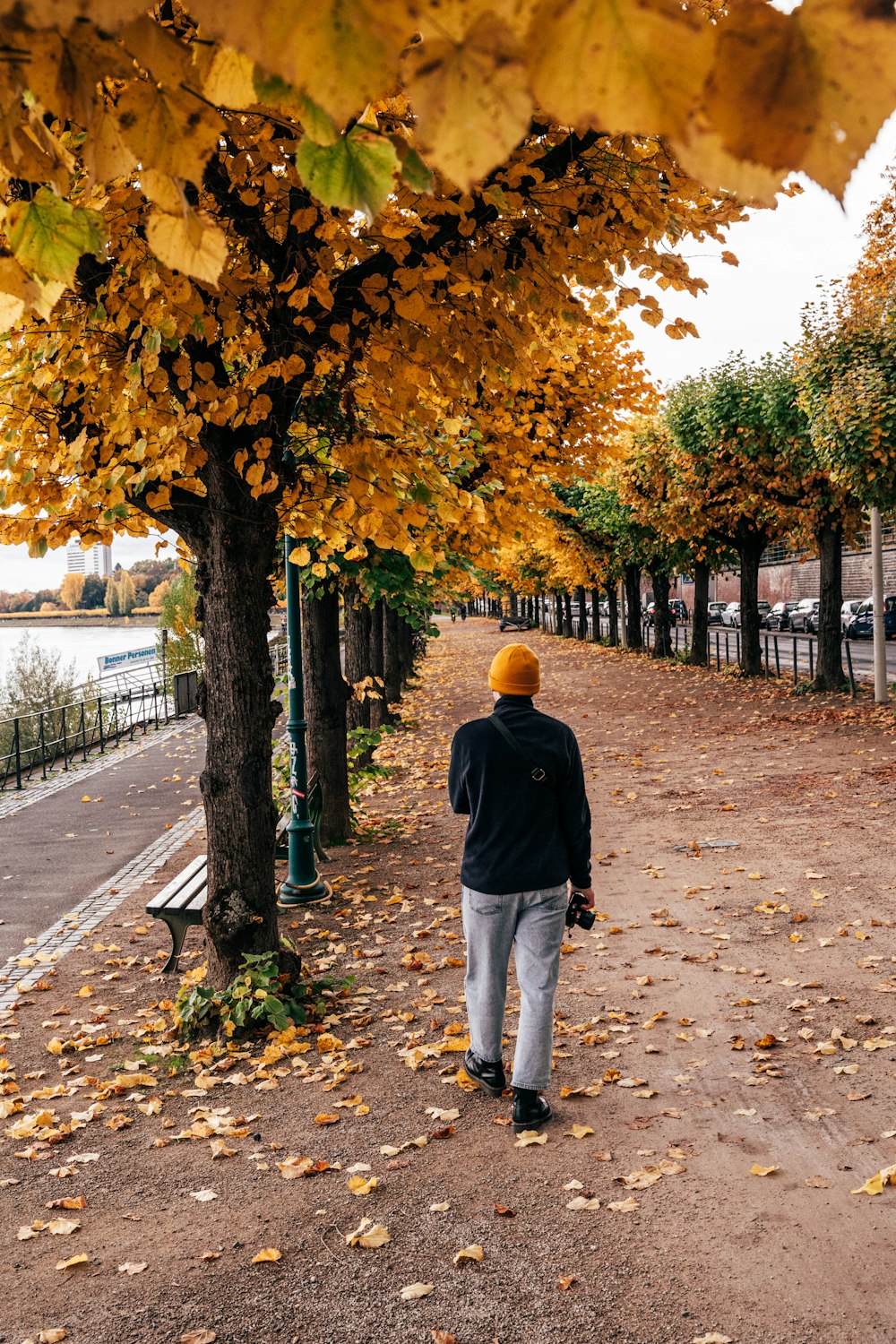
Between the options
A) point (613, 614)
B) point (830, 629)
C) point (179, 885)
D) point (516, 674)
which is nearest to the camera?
point (516, 674)

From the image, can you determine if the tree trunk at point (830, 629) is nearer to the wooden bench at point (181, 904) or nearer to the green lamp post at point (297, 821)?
the green lamp post at point (297, 821)

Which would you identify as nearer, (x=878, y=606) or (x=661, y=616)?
(x=878, y=606)

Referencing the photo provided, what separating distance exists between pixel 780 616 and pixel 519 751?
4931 cm

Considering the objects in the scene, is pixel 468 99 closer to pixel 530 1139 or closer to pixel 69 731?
pixel 530 1139

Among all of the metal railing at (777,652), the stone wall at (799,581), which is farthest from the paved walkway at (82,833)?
the stone wall at (799,581)

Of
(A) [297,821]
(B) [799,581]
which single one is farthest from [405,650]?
(B) [799,581]

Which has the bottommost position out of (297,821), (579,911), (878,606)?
(297,821)

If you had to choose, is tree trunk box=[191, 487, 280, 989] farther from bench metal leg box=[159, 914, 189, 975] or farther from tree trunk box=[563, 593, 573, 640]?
tree trunk box=[563, 593, 573, 640]

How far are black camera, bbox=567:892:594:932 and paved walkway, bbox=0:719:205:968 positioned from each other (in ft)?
18.1

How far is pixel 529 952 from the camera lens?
15.5 feet

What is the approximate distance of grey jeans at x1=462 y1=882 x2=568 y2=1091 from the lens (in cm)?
470

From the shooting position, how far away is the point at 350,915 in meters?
8.66

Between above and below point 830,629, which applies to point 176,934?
below

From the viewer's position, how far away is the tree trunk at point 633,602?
4003 centimetres
